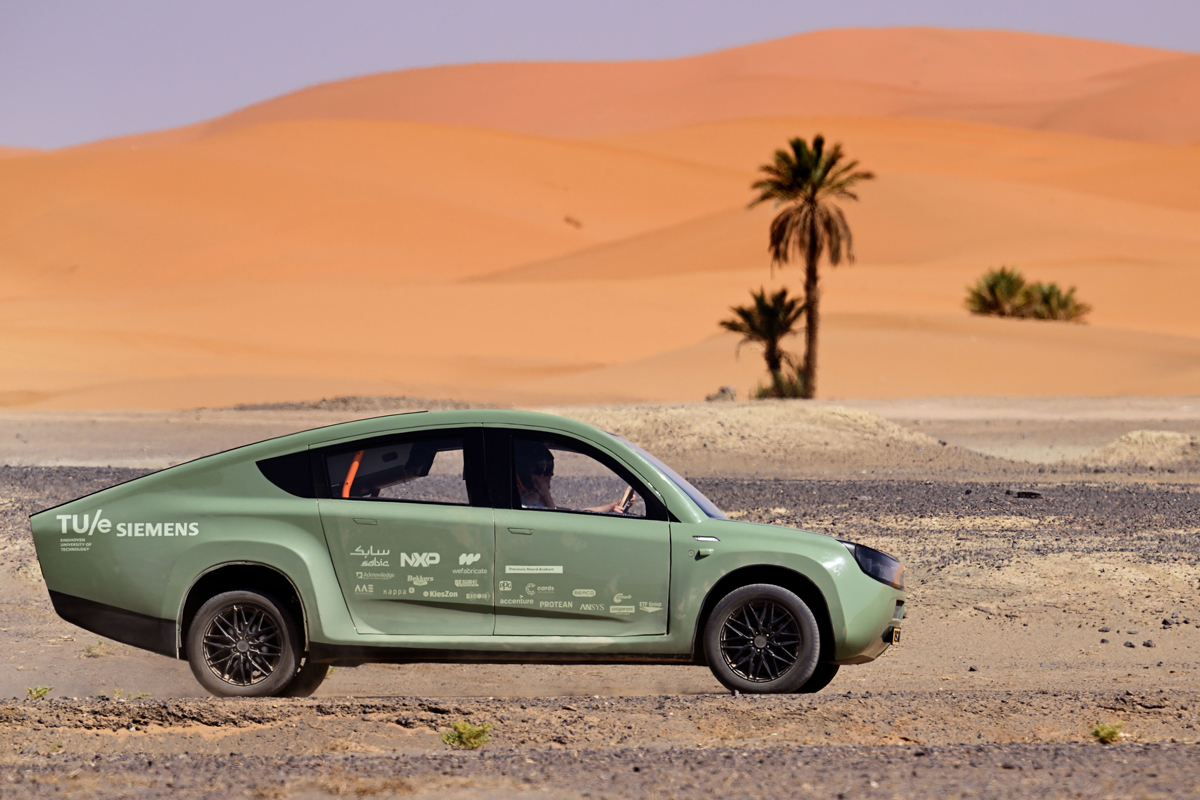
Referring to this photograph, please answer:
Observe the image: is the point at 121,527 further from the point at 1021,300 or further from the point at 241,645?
the point at 1021,300

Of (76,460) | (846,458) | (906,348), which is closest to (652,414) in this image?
(846,458)

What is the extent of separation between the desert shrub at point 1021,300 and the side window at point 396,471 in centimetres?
5880

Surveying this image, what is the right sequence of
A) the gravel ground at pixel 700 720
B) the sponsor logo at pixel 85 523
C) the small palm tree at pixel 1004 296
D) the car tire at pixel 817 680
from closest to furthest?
the gravel ground at pixel 700 720 → the car tire at pixel 817 680 → the sponsor logo at pixel 85 523 → the small palm tree at pixel 1004 296

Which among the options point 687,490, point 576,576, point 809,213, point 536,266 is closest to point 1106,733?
point 687,490

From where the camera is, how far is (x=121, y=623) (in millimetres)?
7434

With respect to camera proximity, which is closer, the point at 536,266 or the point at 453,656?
the point at 453,656

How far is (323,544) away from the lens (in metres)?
7.34

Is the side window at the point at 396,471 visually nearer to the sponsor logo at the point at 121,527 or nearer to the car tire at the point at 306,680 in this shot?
the sponsor logo at the point at 121,527

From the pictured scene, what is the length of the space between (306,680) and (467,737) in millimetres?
1526

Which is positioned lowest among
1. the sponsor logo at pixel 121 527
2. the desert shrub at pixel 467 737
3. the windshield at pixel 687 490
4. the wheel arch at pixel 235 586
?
the desert shrub at pixel 467 737

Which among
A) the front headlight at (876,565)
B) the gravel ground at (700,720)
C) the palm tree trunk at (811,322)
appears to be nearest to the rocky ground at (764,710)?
the gravel ground at (700,720)

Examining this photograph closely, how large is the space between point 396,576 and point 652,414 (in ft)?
65.4

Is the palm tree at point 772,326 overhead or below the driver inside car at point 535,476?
overhead

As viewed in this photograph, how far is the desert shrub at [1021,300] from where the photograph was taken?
210 feet
